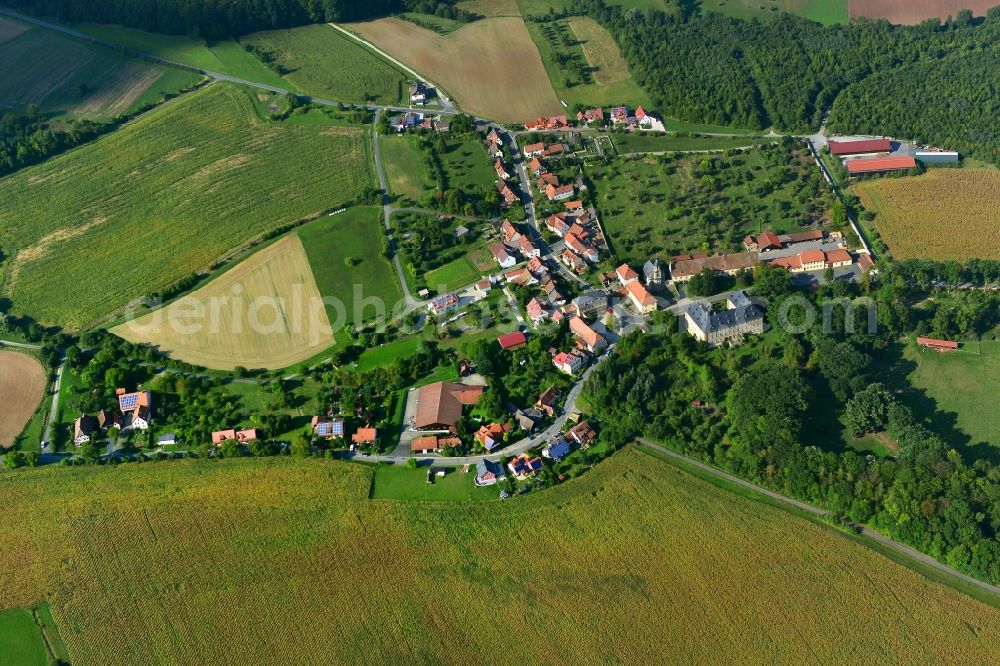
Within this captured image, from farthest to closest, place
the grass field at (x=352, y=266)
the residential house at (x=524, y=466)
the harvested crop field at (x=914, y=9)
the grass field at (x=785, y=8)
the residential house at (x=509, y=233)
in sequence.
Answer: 1. the grass field at (x=785, y=8)
2. the harvested crop field at (x=914, y=9)
3. the residential house at (x=509, y=233)
4. the grass field at (x=352, y=266)
5. the residential house at (x=524, y=466)

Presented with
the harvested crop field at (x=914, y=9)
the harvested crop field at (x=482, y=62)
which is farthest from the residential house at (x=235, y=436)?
the harvested crop field at (x=914, y=9)

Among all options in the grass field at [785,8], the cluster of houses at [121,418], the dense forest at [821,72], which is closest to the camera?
the cluster of houses at [121,418]

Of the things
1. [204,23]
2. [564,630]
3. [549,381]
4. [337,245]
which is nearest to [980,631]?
[564,630]

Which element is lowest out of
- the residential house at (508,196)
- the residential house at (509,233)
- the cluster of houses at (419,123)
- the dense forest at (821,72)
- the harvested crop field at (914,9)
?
the residential house at (509,233)

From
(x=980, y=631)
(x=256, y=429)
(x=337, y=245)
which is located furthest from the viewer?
(x=337, y=245)

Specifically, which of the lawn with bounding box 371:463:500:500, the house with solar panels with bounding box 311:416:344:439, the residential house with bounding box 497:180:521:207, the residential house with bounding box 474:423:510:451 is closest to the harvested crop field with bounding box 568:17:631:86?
the residential house with bounding box 497:180:521:207

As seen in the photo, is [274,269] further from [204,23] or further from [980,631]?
[980,631]

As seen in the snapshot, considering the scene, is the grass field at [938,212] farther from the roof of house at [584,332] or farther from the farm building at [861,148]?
the roof of house at [584,332]
